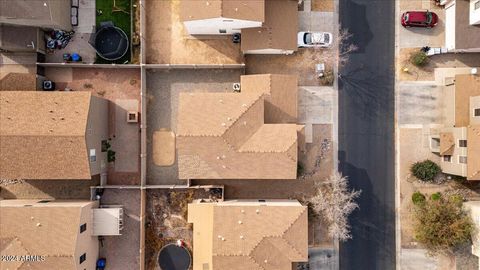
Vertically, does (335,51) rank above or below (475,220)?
above

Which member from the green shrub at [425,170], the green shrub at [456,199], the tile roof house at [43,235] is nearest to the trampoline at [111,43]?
the tile roof house at [43,235]

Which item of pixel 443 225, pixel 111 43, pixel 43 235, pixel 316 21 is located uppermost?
pixel 316 21

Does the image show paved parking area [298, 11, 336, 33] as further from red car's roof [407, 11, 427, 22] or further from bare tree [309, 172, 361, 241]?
bare tree [309, 172, 361, 241]

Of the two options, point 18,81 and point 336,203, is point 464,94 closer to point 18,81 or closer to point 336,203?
point 336,203

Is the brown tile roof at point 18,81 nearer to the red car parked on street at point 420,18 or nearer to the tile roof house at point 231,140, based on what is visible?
the tile roof house at point 231,140

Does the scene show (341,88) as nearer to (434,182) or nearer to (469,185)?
(434,182)

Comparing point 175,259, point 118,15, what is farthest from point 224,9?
point 175,259

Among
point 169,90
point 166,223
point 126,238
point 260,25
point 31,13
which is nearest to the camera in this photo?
point 31,13
